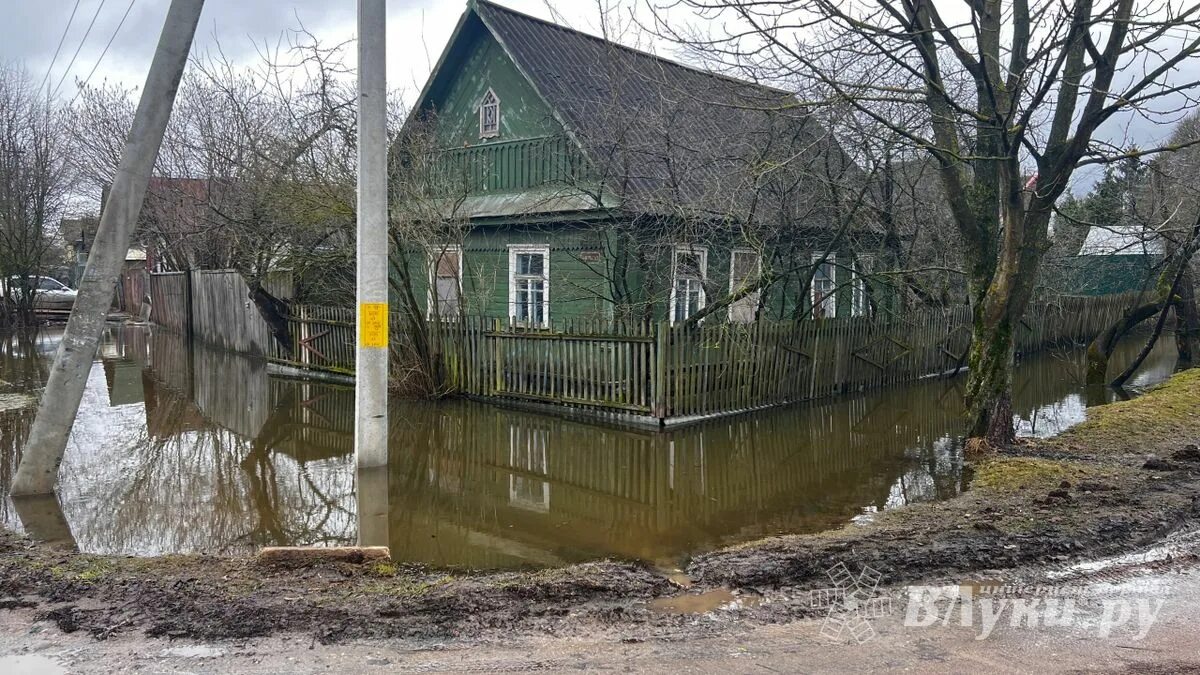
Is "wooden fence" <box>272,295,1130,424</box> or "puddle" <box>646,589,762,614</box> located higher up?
"wooden fence" <box>272,295,1130,424</box>

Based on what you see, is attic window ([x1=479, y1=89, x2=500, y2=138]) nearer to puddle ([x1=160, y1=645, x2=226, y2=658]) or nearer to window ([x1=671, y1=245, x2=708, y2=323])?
window ([x1=671, y1=245, x2=708, y2=323])

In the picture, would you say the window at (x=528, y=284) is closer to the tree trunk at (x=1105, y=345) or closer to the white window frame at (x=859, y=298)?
the white window frame at (x=859, y=298)

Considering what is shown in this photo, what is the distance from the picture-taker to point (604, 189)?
13.3m

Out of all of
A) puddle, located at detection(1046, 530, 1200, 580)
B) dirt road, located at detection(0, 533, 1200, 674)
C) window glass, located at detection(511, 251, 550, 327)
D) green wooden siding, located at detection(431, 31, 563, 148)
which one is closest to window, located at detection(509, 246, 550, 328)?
window glass, located at detection(511, 251, 550, 327)

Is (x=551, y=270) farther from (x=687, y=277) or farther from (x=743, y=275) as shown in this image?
(x=743, y=275)

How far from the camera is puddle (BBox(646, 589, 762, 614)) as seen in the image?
15.9 ft

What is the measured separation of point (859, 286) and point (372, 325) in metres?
12.6

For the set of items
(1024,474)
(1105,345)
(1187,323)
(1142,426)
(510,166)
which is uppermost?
(510,166)

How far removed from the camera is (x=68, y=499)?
7473 millimetres

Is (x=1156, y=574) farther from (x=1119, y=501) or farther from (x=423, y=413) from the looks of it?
(x=423, y=413)

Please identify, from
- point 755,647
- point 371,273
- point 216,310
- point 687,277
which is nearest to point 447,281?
point 687,277

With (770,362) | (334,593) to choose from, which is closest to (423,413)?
(770,362)

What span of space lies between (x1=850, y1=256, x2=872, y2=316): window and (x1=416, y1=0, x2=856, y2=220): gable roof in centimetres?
164

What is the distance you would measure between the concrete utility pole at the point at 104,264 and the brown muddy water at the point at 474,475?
484mm
